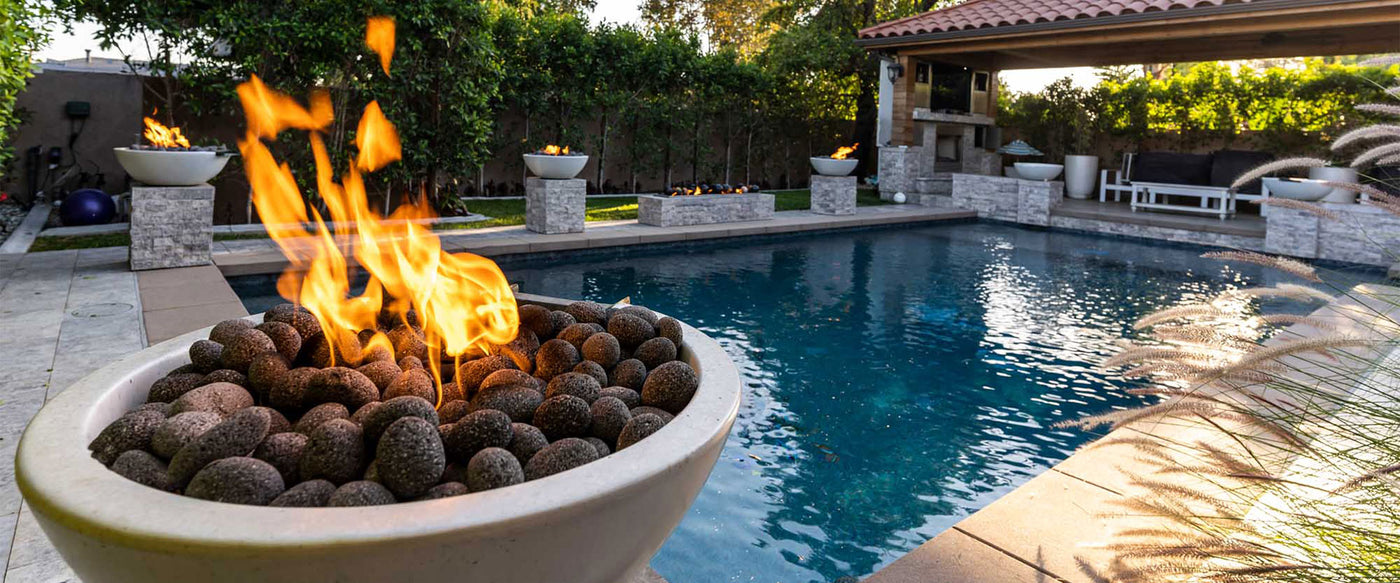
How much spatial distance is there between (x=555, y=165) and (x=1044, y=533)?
739 centimetres

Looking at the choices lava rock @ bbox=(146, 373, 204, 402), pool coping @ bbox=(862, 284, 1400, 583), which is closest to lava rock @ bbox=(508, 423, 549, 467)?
lava rock @ bbox=(146, 373, 204, 402)

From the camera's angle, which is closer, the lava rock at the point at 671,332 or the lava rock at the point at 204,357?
the lava rock at the point at 204,357

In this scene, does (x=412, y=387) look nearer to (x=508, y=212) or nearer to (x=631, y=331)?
(x=631, y=331)

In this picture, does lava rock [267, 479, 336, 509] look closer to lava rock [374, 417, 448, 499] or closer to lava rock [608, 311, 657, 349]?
lava rock [374, 417, 448, 499]

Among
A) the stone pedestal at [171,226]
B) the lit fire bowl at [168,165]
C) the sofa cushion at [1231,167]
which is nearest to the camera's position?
the lit fire bowl at [168,165]

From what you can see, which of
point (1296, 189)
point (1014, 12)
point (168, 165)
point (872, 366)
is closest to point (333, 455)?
point (872, 366)

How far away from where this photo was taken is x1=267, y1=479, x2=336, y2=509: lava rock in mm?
1355

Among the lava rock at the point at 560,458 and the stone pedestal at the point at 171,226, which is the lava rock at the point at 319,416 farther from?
the stone pedestal at the point at 171,226

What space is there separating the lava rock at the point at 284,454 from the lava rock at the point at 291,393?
0.88ft

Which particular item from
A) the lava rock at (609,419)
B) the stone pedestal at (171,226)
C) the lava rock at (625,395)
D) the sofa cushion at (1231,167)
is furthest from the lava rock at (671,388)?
the sofa cushion at (1231,167)

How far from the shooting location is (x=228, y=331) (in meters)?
2.04

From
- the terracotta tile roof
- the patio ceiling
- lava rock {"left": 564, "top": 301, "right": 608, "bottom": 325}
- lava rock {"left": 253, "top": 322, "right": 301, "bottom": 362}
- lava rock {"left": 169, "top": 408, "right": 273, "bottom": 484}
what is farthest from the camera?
the terracotta tile roof

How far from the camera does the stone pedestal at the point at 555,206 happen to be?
28.8 ft

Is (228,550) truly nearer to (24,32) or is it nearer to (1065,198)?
(24,32)
